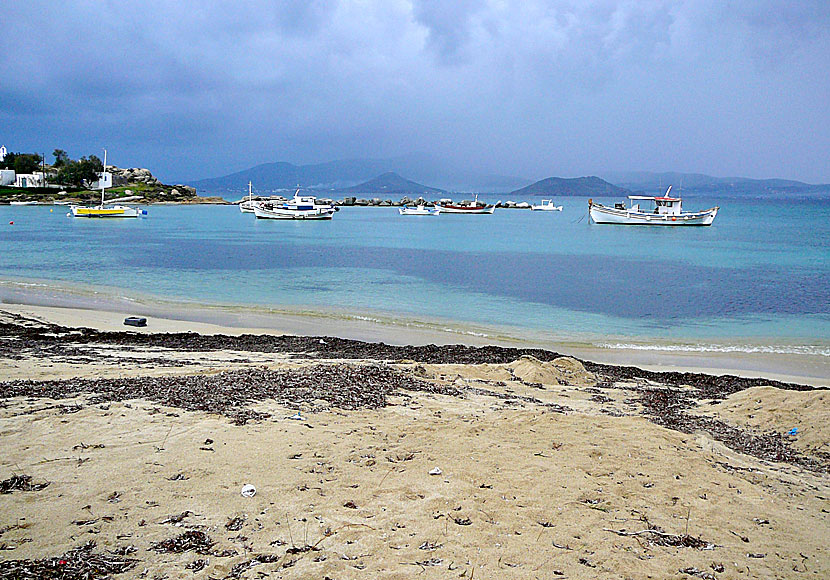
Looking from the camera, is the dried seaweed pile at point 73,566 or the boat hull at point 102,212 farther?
the boat hull at point 102,212

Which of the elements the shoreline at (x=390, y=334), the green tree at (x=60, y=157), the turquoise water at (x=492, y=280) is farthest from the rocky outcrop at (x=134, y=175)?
the shoreline at (x=390, y=334)

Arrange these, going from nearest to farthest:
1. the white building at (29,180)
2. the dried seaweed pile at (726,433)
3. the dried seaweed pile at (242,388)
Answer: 1. the dried seaweed pile at (726,433)
2. the dried seaweed pile at (242,388)
3. the white building at (29,180)

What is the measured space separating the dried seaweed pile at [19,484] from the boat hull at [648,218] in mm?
90017

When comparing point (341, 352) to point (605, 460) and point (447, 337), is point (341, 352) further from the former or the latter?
point (605, 460)

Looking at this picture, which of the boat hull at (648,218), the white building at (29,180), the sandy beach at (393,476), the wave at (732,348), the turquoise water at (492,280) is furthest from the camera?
the white building at (29,180)

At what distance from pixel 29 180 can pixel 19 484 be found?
14397cm

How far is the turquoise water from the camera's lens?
2006 cm

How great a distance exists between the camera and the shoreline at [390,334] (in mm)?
14711

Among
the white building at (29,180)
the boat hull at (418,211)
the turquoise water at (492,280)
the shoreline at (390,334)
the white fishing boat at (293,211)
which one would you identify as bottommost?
the shoreline at (390,334)

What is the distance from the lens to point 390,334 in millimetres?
17438

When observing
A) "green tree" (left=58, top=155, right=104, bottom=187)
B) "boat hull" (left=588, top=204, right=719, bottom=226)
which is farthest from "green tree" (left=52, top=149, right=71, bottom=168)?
"boat hull" (left=588, top=204, right=719, bottom=226)

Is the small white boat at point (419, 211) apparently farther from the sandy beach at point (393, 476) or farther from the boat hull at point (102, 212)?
the sandy beach at point (393, 476)

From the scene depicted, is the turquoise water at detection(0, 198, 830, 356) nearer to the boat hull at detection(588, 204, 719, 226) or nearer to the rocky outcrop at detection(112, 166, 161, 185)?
the boat hull at detection(588, 204, 719, 226)

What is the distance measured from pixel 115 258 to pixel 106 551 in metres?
38.4
